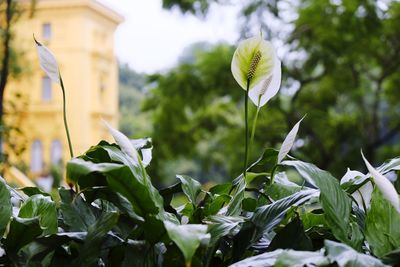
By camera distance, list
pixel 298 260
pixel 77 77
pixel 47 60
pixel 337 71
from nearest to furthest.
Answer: pixel 298 260, pixel 47 60, pixel 337 71, pixel 77 77

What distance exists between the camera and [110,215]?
2.06 feet

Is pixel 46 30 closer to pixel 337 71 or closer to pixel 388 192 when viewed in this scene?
pixel 337 71

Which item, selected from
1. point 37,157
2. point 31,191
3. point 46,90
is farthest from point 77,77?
point 31,191

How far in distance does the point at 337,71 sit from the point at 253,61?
6124mm

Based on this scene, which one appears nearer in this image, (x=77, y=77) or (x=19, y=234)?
(x=19, y=234)

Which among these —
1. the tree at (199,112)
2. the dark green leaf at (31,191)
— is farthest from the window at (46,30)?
the dark green leaf at (31,191)

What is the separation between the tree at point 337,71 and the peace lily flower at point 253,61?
4.88 meters

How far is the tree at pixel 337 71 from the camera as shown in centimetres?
569

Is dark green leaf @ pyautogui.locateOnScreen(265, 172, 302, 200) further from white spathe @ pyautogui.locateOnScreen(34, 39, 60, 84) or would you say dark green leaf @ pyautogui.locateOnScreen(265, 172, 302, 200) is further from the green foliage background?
the green foliage background

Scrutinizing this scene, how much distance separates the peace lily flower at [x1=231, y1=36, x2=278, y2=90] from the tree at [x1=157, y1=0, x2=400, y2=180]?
4.88m

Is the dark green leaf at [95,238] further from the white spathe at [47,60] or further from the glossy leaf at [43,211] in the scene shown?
the white spathe at [47,60]

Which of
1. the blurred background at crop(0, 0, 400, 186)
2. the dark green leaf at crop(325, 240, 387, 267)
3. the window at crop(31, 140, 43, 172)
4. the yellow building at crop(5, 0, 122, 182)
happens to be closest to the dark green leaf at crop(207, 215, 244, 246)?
the dark green leaf at crop(325, 240, 387, 267)

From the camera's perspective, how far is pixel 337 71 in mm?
6664

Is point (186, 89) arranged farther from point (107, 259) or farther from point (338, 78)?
point (107, 259)
